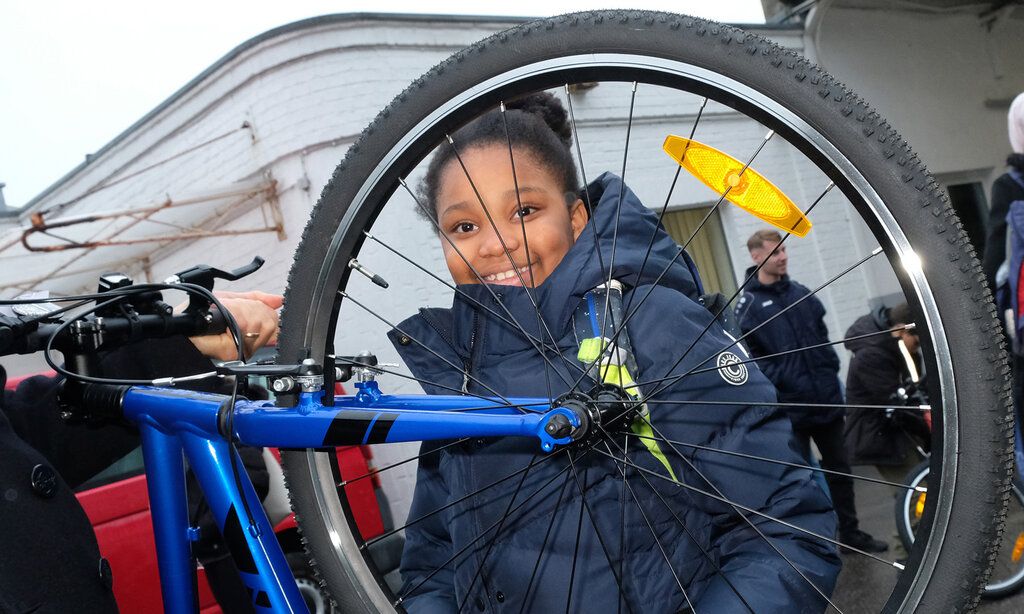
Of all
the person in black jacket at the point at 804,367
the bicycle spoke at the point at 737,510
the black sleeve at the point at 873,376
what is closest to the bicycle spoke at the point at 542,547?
the bicycle spoke at the point at 737,510

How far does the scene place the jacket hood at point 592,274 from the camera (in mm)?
1138

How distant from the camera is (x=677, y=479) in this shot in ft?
3.57

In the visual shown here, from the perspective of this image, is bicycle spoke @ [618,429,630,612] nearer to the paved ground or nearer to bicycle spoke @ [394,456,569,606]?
bicycle spoke @ [394,456,569,606]

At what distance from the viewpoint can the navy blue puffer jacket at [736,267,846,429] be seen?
3.91 metres

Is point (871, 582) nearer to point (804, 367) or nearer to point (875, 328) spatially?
point (804, 367)

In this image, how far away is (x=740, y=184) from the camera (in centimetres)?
98

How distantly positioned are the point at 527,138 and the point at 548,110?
0.13 meters

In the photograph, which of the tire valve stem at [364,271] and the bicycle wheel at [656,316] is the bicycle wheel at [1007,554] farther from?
the tire valve stem at [364,271]

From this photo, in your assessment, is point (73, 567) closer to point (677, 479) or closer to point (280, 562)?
point (280, 562)

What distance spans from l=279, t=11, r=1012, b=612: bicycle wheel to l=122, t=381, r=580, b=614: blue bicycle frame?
0.35 ft

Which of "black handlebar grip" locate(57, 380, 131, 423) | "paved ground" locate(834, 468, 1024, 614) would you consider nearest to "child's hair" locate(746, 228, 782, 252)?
"paved ground" locate(834, 468, 1024, 614)

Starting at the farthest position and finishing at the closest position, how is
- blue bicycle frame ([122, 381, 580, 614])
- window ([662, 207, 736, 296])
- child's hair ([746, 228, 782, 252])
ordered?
window ([662, 207, 736, 296]) → child's hair ([746, 228, 782, 252]) → blue bicycle frame ([122, 381, 580, 614])

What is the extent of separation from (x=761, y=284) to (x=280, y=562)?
341cm

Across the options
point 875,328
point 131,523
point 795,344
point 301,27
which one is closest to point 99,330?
point 131,523
